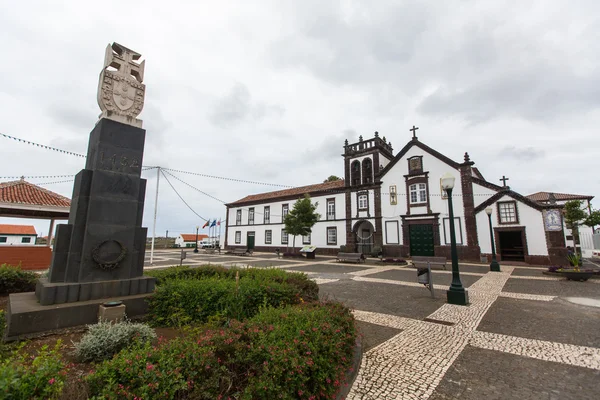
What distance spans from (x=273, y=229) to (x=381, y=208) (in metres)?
14.8

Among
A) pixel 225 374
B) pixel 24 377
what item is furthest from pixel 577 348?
Answer: pixel 24 377

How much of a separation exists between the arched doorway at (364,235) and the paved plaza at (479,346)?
17.6 metres

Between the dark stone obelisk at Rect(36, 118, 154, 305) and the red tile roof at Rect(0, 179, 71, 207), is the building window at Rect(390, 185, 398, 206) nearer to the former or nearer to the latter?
the dark stone obelisk at Rect(36, 118, 154, 305)

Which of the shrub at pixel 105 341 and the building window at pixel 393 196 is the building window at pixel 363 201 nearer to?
the building window at pixel 393 196

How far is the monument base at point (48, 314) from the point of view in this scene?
4.04 m

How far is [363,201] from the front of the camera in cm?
2689

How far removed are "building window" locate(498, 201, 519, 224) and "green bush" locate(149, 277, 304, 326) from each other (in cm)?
2086

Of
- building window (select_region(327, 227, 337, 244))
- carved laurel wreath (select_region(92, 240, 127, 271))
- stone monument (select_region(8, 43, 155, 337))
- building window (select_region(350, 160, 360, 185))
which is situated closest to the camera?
stone monument (select_region(8, 43, 155, 337))

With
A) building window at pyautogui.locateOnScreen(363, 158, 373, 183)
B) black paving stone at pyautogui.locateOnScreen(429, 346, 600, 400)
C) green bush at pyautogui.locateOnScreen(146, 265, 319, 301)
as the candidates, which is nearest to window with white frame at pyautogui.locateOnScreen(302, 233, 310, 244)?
building window at pyautogui.locateOnScreen(363, 158, 373, 183)

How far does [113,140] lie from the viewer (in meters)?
5.77

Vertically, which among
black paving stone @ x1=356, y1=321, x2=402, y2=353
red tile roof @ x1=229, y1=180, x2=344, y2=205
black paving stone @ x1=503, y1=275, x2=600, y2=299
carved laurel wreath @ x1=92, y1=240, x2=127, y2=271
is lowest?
black paving stone @ x1=356, y1=321, x2=402, y2=353

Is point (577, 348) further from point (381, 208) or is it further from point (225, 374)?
point (381, 208)

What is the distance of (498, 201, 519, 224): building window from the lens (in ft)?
62.9

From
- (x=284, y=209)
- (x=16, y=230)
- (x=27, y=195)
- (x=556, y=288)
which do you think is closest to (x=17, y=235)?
(x=16, y=230)
